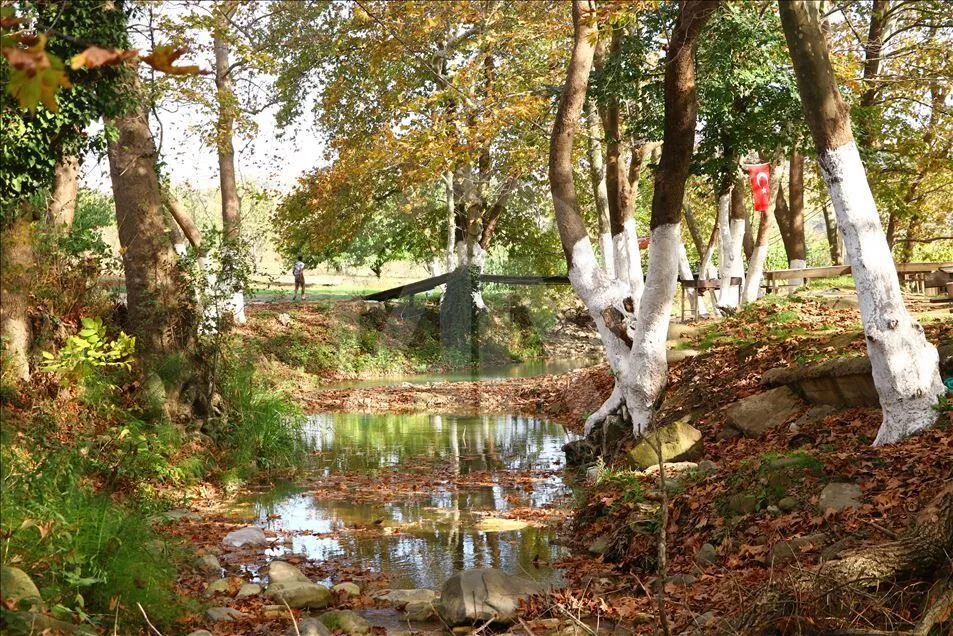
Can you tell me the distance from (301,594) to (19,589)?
2.59 meters

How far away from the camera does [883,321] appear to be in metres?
7.62

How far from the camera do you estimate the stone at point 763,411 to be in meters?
9.91

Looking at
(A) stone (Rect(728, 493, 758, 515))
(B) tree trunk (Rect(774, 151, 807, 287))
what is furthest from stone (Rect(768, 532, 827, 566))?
(B) tree trunk (Rect(774, 151, 807, 287))

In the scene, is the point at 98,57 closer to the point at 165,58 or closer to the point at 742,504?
the point at 165,58

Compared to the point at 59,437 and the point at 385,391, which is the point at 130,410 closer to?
the point at 59,437

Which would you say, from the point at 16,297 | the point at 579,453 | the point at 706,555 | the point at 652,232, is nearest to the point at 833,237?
the point at 579,453

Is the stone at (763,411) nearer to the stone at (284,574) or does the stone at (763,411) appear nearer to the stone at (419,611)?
the stone at (419,611)

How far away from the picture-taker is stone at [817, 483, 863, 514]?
656cm

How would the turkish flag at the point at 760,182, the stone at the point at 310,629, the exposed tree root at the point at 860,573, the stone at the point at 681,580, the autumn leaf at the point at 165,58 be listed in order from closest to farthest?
the autumn leaf at the point at 165,58, the exposed tree root at the point at 860,573, the stone at the point at 310,629, the stone at the point at 681,580, the turkish flag at the point at 760,182

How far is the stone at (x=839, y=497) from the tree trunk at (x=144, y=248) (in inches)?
316

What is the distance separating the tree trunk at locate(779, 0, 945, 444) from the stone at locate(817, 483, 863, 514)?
3.37ft

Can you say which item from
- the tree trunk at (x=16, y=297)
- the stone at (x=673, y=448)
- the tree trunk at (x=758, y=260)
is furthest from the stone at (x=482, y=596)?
the tree trunk at (x=758, y=260)

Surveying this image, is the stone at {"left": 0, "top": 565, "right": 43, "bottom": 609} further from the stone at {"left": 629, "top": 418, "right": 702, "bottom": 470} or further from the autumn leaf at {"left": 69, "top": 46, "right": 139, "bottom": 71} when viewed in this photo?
the stone at {"left": 629, "top": 418, "right": 702, "bottom": 470}

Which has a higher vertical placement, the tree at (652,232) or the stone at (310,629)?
the tree at (652,232)
